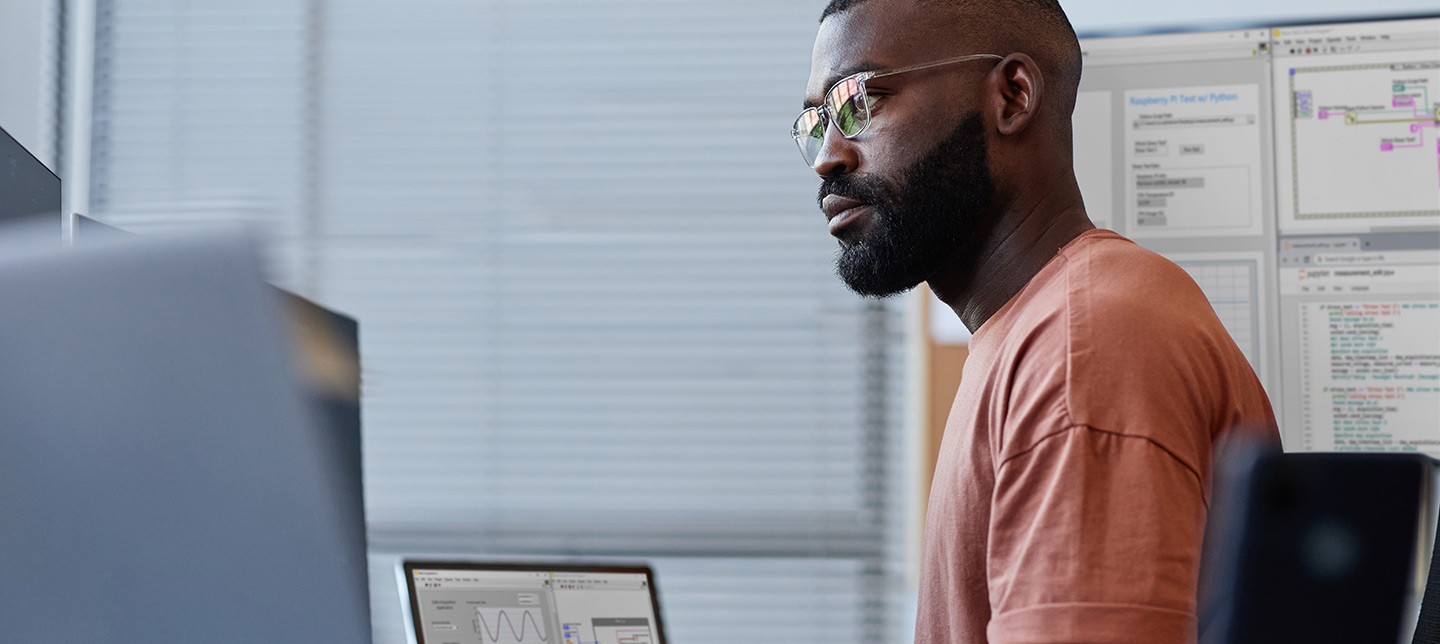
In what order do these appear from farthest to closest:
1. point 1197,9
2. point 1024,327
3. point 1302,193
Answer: point 1197,9 < point 1302,193 < point 1024,327

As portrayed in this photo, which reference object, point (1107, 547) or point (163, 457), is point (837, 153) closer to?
point (1107, 547)

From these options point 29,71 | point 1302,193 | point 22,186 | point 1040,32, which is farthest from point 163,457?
point 29,71

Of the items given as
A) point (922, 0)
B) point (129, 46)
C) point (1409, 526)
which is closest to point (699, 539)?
point (922, 0)

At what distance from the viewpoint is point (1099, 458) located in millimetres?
779

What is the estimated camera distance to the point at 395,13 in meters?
2.54

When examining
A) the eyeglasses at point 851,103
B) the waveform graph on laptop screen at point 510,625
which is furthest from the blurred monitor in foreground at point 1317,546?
the waveform graph on laptop screen at point 510,625

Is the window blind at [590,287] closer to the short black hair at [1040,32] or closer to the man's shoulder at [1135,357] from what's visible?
the short black hair at [1040,32]

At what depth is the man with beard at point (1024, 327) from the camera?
30.1 inches

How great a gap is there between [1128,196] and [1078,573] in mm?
1345

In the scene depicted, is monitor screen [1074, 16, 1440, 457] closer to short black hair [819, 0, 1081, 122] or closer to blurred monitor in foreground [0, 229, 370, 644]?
short black hair [819, 0, 1081, 122]

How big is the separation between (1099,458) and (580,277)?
1.73 meters

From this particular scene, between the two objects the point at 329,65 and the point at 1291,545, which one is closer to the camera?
the point at 1291,545

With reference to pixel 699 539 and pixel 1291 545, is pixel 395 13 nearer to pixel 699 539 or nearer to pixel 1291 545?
pixel 699 539

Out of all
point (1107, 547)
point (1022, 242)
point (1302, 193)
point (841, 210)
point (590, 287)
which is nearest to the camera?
point (1107, 547)
